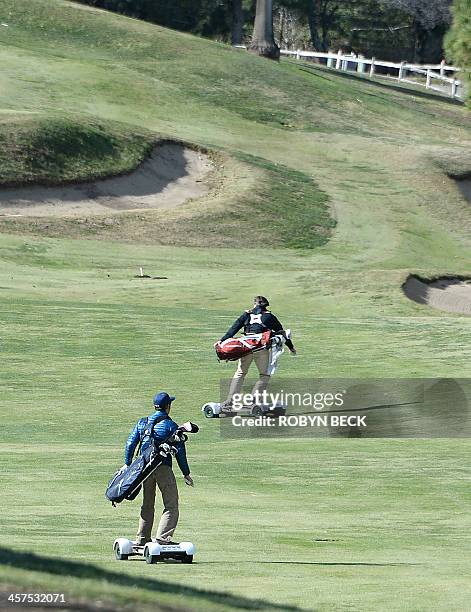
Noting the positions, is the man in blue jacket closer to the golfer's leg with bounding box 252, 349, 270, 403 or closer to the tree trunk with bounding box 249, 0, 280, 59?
the golfer's leg with bounding box 252, 349, 270, 403

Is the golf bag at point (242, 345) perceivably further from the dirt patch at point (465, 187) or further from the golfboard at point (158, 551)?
the dirt patch at point (465, 187)

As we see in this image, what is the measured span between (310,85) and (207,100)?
9.12 m

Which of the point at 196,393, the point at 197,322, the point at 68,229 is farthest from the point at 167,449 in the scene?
the point at 68,229

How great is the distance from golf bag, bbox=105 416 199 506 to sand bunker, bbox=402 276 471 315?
88.7ft

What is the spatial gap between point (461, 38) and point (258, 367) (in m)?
26.4

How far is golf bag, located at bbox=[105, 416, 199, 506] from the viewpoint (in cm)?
1417

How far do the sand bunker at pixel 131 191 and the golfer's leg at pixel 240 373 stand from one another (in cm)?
2908

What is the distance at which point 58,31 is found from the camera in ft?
249

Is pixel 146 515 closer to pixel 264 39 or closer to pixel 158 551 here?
pixel 158 551

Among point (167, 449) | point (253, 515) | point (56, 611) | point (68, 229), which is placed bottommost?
point (68, 229)

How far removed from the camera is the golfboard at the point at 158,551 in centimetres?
1412

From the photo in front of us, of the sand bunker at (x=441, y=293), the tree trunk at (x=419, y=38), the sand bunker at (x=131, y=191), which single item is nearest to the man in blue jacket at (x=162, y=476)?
the sand bunker at (x=441, y=293)

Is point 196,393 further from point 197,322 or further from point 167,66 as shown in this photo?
point 167,66

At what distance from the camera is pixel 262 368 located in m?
24.0
